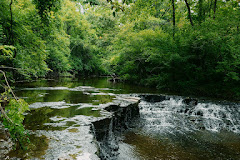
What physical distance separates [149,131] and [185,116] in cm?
279

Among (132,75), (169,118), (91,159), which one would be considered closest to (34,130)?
(91,159)

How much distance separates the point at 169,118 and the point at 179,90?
5.40m

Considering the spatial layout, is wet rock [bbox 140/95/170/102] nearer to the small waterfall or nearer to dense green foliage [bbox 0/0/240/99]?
the small waterfall

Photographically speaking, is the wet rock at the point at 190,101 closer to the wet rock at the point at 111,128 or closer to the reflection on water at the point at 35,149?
the wet rock at the point at 111,128

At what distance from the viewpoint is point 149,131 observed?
288 inches

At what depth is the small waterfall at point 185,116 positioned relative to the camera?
7891mm

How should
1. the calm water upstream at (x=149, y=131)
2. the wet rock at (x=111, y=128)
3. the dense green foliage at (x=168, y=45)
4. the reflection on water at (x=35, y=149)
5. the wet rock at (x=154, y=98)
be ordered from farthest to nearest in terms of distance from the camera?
the wet rock at (x=154, y=98) → the dense green foliage at (x=168, y=45) → the wet rock at (x=111, y=128) → the calm water upstream at (x=149, y=131) → the reflection on water at (x=35, y=149)

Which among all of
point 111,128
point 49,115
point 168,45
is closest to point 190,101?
point 168,45

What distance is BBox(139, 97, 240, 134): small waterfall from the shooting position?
7891 millimetres

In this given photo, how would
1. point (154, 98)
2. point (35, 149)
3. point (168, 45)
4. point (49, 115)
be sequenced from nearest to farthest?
point (35, 149) → point (49, 115) → point (154, 98) → point (168, 45)

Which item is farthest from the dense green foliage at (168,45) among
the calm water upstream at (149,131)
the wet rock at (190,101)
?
the wet rock at (190,101)

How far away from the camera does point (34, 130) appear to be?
13.8 feet

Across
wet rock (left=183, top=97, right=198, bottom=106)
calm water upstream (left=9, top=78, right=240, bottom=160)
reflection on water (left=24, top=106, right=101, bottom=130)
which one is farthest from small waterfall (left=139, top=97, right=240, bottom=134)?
reflection on water (left=24, top=106, right=101, bottom=130)

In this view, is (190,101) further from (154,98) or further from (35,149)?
(35,149)
